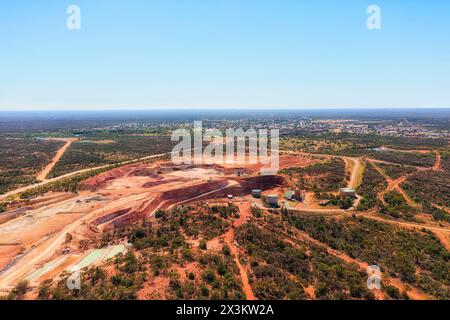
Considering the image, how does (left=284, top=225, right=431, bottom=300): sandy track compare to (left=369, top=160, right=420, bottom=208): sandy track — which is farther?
(left=369, top=160, right=420, bottom=208): sandy track

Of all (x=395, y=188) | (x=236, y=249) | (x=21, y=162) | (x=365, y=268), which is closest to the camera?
(x=365, y=268)

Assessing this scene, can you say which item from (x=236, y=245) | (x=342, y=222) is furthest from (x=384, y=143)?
(x=236, y=245)

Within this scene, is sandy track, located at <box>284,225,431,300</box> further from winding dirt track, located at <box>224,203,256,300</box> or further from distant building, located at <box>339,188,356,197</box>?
distant building, located at <box>339,188,356,197</box>

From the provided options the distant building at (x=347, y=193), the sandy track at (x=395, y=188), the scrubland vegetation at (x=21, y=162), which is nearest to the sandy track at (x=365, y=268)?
the distant building at (x=347, y=193)

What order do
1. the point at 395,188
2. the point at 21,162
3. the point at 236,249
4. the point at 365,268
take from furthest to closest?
the point at 21,162 < the point at 395,188 < the point at 236,249 < the point at 365,268

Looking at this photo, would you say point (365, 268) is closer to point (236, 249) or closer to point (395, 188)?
point (236, 249)

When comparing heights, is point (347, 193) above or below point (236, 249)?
above

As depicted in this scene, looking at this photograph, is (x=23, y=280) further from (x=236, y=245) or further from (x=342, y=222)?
(x=342, y=222)

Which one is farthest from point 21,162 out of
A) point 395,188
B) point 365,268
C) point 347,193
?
→ point 395,188

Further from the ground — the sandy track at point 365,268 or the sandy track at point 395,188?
the sandy track at point 395,188

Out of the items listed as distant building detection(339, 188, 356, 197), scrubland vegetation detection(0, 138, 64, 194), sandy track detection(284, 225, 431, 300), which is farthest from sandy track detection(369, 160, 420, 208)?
scrubland vegetation detection(0, 138, 64, 194)

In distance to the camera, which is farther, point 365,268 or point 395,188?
point 395,188

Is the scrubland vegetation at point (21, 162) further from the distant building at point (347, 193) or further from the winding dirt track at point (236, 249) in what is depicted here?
the distant building at point (347, 193)
